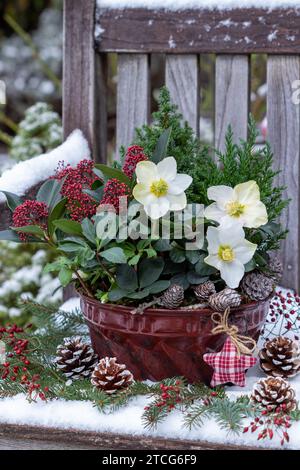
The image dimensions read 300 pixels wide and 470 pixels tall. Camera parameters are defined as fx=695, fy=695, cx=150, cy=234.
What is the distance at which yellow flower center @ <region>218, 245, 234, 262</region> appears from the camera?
35.6 inches

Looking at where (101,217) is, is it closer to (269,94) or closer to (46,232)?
(46,232)

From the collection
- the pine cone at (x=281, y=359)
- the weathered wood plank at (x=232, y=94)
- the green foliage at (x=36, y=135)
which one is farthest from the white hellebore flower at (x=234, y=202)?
the green foliage at (x=36, y=135)

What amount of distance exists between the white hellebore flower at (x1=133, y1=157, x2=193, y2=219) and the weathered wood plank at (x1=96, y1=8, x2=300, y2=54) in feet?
1.73

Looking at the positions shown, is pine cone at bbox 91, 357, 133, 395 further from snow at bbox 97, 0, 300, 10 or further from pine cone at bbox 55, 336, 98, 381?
snow at bbox 97, 0, 300, 10

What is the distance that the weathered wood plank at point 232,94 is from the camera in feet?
4.55

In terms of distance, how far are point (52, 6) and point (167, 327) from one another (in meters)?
3.57

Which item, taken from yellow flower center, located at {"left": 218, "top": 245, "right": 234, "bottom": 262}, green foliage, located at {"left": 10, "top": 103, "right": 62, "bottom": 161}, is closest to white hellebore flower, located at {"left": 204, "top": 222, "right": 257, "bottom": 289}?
yellow flower center, located at {"left": 218, "top": 245, "right": 234, "bottom": 262}

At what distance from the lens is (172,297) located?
0.92m

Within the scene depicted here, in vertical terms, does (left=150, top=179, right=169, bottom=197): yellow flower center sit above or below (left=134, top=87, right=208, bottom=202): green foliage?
below

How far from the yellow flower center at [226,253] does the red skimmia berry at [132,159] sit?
0.16 meters

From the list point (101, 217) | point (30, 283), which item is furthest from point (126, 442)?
point (30, 283)

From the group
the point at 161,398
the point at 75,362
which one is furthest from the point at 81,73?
the point at 161,398

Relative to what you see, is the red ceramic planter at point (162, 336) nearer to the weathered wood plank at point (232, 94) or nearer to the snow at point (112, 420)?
the snow at point (112, 420)

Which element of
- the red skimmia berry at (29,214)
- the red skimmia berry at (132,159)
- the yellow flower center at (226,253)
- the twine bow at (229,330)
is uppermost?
the red skimmia berry at (132,159)
